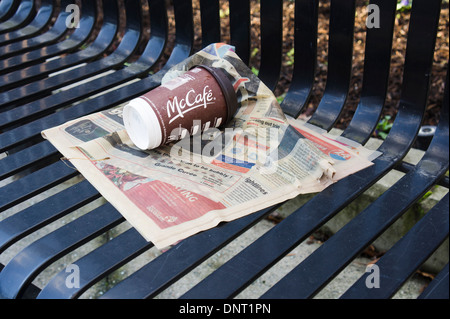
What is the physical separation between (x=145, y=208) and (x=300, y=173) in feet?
1.16

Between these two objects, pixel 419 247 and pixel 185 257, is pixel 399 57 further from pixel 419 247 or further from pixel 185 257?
pixel 185 257

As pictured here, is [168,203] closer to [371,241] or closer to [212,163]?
[212,163]

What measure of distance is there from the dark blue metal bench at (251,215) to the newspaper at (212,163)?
33mm

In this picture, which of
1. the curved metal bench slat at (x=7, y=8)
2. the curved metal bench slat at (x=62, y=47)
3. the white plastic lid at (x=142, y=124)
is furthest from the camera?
the curved metal bench slat at (x=7, y=8)

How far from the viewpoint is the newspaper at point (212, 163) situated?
1073mm

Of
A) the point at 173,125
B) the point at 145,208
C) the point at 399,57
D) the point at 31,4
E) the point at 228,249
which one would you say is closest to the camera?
the point at 145,208

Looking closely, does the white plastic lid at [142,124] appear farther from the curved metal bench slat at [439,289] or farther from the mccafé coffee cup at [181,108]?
the curved metal bench slat at [439,289]

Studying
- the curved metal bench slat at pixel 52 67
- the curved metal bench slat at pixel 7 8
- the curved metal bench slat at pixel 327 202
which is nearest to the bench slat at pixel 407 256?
the curved metal bench slat at pixel 327 202

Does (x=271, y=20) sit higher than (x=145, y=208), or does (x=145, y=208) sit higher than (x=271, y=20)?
(x=271, y=20)

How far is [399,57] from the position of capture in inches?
97.0

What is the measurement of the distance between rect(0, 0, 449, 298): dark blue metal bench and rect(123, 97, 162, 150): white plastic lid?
6.9 inches

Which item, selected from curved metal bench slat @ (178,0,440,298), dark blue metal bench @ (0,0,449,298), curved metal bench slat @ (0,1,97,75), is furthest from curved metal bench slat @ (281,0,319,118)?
curved metal bench slat @ (0,1,97,75)
